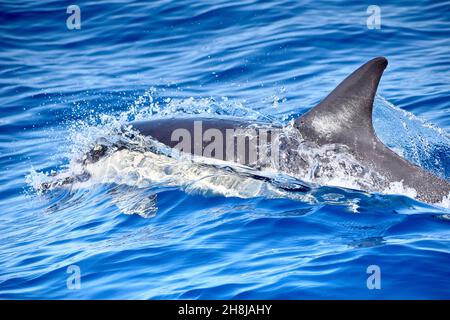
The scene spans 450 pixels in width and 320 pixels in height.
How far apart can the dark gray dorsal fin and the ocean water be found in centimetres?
57

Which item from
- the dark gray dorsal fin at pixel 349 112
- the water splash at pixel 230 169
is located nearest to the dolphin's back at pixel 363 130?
the dark gray dorsal fin at pixel 349 112

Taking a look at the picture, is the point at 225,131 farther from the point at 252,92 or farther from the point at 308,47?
the point at 308,47

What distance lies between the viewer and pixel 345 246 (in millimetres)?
7293

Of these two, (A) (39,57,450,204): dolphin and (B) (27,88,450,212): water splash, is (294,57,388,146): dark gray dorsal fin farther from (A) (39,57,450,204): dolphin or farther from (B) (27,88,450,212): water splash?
(B) (27,88,450,212): water splash

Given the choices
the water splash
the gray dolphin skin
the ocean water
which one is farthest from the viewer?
the water splash

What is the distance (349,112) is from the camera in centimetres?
867

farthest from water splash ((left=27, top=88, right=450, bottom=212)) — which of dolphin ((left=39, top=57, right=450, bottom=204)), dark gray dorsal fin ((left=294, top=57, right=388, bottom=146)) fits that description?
dark gray dorsal fin ((left=294, top=57, right=388, bottom=146))

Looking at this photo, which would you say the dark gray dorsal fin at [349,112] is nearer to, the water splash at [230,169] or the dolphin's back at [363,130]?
the dolphin's back at [363,130]

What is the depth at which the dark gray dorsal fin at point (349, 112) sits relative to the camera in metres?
8.52

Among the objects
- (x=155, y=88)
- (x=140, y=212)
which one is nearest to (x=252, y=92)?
(x=155, y=88)

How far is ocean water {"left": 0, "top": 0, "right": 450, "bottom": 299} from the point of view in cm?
703

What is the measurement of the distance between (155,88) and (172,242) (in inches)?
325

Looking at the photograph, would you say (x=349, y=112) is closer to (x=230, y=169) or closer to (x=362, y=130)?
(x=362, y=130)

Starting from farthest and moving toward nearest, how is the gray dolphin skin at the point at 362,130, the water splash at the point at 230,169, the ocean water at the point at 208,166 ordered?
the water splash at the point at 230,169 → the gray dolphin skin at the point at 362,130 → the ocean water at the point at 208,166
